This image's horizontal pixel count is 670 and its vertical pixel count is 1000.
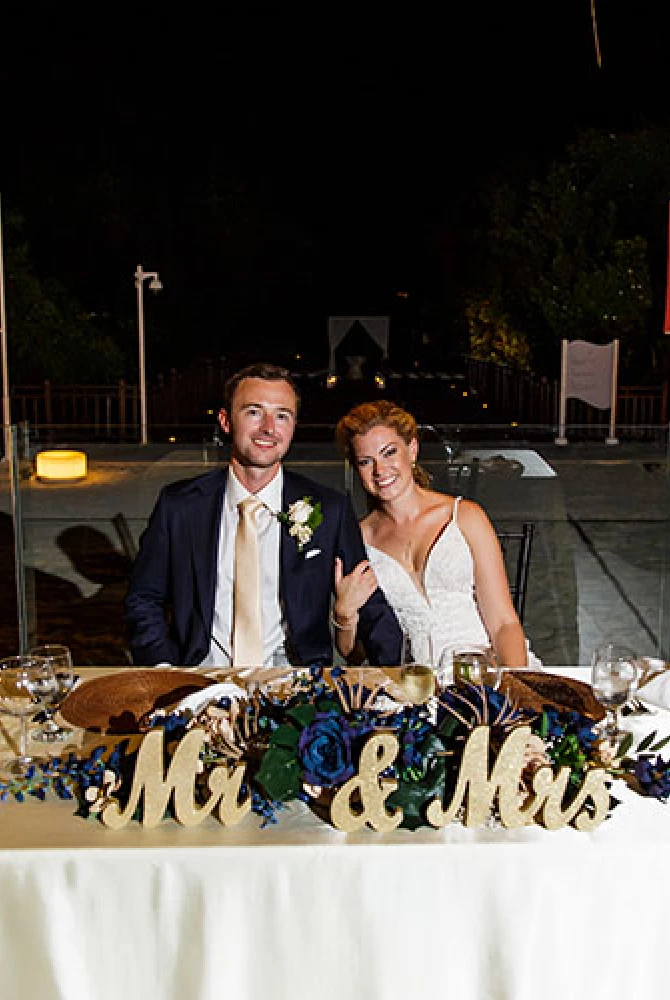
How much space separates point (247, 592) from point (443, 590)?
0.68 metres

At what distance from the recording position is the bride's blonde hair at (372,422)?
126 inches

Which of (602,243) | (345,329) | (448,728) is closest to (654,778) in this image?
(448,728)

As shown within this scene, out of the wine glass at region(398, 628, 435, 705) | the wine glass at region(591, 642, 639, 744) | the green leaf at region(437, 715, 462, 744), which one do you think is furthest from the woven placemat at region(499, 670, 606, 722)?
the green leaf at region(437, 715, 462, 744)

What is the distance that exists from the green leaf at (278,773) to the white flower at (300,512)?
4.41 ft

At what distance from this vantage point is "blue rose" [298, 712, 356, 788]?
1.75m

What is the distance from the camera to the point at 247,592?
10.1ft

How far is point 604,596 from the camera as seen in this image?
6.36 metres

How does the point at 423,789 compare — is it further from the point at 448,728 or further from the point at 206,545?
the point at 206,545

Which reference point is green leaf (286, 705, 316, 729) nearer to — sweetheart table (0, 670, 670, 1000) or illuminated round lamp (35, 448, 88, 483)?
sweetheart table (0, 670, 670, 1000)

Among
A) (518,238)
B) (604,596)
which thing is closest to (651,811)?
(604,596)

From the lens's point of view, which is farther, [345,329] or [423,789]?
[345,329]

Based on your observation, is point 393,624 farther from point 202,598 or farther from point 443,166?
point 443,166

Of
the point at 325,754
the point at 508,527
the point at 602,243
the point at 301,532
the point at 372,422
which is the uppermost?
the point at 602,243

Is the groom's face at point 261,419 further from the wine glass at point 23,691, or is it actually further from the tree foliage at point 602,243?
the tree foliage at point 602,243
